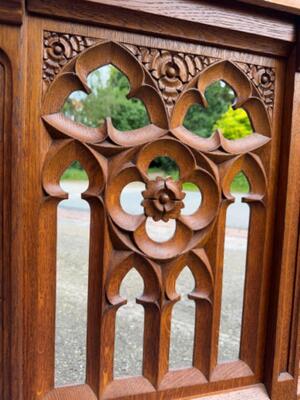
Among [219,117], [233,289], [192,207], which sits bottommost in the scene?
[233,289]

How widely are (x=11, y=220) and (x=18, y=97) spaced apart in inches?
6.7

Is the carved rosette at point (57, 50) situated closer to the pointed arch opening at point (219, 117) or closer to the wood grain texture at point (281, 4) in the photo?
the wood grain texture at point (281, 4)

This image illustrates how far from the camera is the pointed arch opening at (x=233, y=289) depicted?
61.6 inches

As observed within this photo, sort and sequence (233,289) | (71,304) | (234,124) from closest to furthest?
(71,304) → (233,289) → (234,124)

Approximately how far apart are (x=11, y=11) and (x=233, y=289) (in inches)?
91.2

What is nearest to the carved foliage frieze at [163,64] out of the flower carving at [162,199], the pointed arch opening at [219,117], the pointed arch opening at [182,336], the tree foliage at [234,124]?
the flower carving at [162,199]

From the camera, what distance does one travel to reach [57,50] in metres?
0.57

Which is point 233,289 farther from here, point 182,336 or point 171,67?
point 171,67

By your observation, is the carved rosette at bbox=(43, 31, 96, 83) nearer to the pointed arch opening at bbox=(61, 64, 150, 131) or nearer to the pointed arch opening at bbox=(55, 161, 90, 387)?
the pointed arch opening at bbox=(55, 161, 90, 387)

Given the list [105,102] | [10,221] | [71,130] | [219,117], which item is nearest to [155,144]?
[71,130]

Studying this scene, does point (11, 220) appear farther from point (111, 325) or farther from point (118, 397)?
point (118, 397)

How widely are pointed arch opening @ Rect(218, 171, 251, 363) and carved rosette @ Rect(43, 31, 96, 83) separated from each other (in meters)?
0.34

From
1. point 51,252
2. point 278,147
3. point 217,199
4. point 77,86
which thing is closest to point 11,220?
point 51,252

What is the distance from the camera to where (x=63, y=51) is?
57cm
